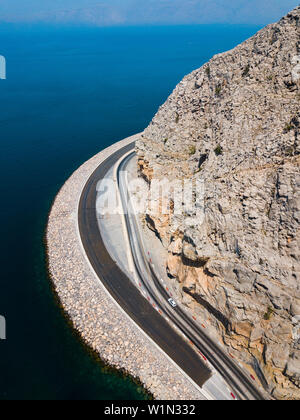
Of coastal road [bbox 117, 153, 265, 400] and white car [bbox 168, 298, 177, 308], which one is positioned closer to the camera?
coastal road [bbox 117, 153, 265, 400]

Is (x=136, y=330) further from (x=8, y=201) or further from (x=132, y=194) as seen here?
(x=8, y=201)

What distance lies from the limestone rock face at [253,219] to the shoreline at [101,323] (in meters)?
11.6

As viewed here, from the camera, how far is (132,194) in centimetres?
8112

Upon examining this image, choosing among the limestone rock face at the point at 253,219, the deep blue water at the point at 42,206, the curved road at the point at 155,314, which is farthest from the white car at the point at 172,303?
the deep blue water at the point at 42,206

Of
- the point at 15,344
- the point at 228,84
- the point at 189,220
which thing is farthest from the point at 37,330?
the point at 228,84

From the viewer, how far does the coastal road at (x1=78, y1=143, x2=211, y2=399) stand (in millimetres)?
44250

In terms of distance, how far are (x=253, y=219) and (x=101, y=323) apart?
112 feet

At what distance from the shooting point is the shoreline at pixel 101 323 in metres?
42.7

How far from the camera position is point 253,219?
4284 centimetres

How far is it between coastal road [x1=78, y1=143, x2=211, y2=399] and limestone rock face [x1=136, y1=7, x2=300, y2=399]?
6.64 metres

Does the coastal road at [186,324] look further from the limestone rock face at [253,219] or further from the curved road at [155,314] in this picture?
the limestone rock face at [253,219]
